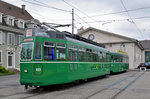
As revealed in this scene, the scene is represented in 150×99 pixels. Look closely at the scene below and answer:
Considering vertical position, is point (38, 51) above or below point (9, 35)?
below

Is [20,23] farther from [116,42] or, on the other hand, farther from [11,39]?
[116,42]

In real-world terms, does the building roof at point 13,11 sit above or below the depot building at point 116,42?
above

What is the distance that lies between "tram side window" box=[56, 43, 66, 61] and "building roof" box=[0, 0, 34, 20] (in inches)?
957

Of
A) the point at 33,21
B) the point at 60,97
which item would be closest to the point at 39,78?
the point at 60,97

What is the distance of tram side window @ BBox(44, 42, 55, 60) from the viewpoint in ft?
36.4

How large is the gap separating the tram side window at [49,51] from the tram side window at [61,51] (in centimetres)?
29

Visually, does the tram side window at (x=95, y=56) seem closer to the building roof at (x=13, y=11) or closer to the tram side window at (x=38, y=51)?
the tram side window at (x=38, y=51)

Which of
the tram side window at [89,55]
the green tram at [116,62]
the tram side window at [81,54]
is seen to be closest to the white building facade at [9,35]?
the green tram at [116,62]

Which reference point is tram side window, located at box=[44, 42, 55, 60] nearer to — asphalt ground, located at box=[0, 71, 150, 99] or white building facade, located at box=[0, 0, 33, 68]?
asphalt ground, located at box=[0, 71, 150, 99]

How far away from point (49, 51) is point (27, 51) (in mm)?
1113

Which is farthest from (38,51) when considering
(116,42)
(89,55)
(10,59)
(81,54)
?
(116,42)

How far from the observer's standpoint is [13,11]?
3669 cm

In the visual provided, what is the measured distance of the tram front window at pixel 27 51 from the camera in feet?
35.7

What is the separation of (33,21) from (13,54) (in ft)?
24.4
